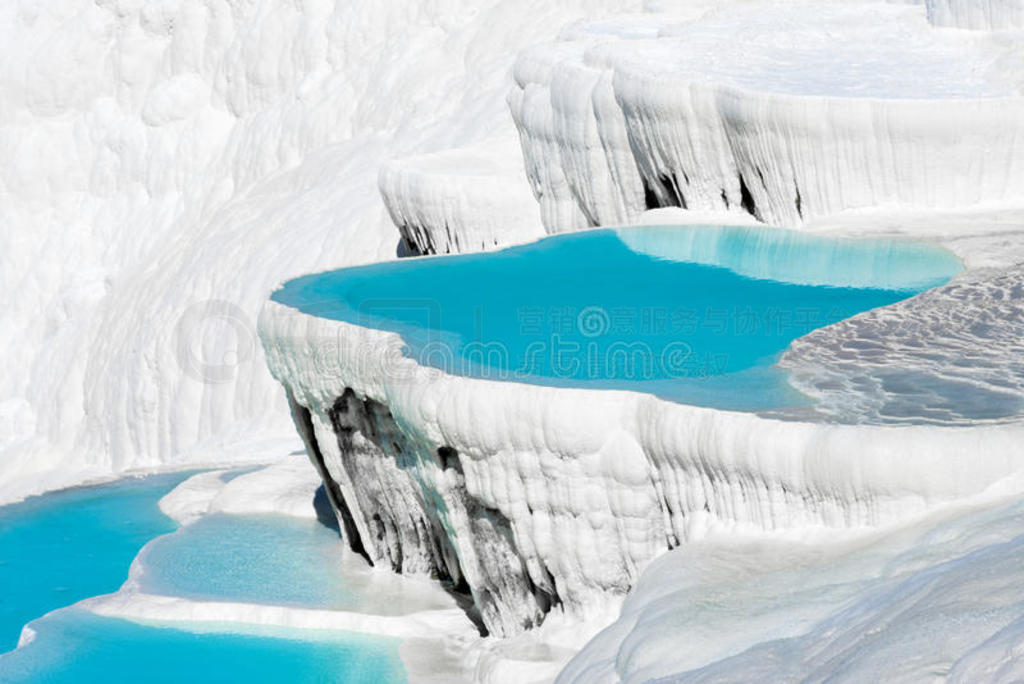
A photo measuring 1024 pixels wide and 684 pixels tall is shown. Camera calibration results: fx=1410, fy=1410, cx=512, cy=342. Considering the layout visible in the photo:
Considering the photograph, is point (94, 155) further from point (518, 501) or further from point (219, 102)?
point (518, 501)

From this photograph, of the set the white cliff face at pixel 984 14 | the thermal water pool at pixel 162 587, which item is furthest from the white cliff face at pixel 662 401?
the thermal water pool at pixel 162 587

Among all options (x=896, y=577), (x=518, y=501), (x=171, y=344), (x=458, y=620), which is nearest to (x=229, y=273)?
(x=171, y=344)

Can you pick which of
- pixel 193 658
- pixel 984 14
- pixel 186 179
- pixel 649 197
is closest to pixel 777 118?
pixel 649 197

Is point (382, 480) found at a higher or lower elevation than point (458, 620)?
higher

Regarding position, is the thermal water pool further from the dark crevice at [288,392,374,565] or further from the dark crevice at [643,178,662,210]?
the dark crevice at [643,178,662,210]

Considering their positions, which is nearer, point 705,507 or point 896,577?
point 896,577

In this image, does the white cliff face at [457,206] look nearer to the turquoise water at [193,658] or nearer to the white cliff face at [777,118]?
the white cliff face at [777,118]
